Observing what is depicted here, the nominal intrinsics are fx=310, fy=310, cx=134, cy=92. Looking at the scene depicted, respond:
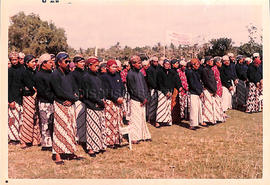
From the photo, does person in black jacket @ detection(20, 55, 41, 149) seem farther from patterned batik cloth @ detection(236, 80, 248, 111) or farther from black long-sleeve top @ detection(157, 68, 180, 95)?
patterned batik cloth @ detection(236, 80, 248, 111)

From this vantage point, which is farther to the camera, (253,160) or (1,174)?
(253,160)

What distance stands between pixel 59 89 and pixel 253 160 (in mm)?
3702

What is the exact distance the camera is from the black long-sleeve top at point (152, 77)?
332 inches

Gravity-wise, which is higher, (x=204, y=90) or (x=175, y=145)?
A: (x=204, y=90)

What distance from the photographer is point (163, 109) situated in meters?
8.46

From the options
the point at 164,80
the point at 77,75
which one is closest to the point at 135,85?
the point at 77,75

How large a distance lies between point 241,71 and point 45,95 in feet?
24.1

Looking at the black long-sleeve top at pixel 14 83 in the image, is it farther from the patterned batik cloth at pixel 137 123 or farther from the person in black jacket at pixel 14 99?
the patterned batik cloth at pixel 137 123

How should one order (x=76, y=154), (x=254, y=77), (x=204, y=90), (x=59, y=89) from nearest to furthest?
(x=59, y=89), (x=76, y=154), (x=204, y=90), (x=254, y=77)

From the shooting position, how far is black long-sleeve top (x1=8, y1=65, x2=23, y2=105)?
6.46m

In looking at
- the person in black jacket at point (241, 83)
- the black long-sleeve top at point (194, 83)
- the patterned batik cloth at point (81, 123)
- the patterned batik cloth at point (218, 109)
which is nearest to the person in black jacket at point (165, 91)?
the black long-sleeve top at point (194, 83)

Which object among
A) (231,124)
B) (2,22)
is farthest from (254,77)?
(2,22)
